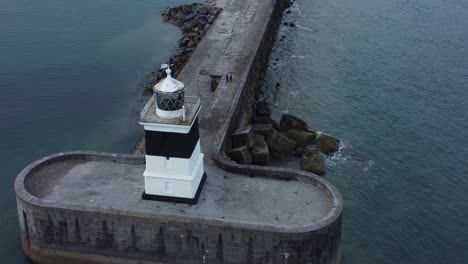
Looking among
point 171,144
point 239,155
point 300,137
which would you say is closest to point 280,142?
point 300,137

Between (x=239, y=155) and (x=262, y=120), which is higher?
(x=239, y=155)

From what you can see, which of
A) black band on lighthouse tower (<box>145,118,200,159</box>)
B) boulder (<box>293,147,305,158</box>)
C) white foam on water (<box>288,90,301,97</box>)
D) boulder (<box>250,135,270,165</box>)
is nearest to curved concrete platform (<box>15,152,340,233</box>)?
black band on lighthouse tower (<box>145,118,200,159</box>)

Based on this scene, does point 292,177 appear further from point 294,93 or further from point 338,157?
point 294,93

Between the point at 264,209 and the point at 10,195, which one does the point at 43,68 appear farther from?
the point at 264,209

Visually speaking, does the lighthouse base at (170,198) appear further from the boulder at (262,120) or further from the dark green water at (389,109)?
the boulder at (262,120)

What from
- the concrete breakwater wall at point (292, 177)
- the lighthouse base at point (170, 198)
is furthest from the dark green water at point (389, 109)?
the lighthouse base at point (170, 198)
